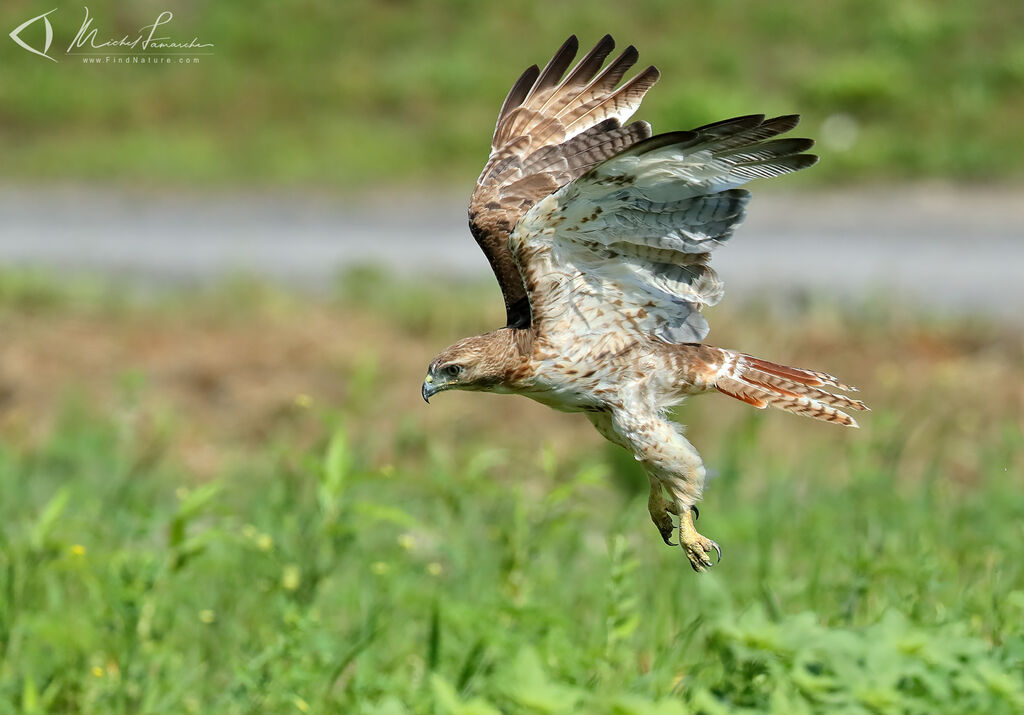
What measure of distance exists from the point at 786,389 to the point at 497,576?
1.63 m

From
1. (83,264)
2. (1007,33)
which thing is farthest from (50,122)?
(1007,33)

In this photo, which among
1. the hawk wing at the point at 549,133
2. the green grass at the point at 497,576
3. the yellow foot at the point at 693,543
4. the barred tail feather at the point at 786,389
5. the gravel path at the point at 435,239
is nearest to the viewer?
the green grass at the point at 497,576

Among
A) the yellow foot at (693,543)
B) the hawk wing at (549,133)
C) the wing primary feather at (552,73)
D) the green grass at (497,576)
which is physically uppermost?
the wing primary feather at (552,73)

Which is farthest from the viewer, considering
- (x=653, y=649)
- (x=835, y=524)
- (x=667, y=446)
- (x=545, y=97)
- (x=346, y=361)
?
(x=346, y=361)

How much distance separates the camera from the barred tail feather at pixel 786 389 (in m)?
3.43

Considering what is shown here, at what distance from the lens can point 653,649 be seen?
4.11 m

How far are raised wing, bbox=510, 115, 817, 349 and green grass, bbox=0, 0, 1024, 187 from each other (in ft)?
35.0

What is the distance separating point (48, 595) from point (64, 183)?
1189 centimetres

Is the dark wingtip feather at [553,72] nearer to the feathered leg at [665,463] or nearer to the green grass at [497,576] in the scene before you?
the green grass at [497,576]

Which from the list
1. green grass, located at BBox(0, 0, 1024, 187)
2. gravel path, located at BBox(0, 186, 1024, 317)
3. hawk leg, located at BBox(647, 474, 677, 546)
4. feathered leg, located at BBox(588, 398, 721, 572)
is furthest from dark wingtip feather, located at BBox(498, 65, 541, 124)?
green grass, located at BBox(0, 0, 1024, 187)

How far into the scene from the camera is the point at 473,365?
3.29 metres

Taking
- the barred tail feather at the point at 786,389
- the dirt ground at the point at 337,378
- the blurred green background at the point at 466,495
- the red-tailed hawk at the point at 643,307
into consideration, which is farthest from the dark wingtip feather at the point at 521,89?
the dirt ground at the point at 337,378

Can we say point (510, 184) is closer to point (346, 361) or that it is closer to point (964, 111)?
point (346, 361)

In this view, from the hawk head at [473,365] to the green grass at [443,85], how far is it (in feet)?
35.7
